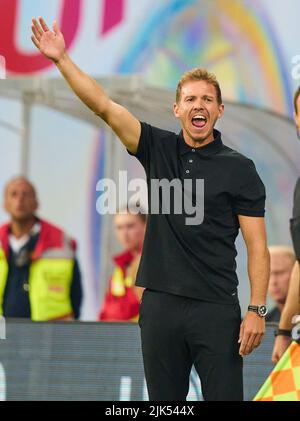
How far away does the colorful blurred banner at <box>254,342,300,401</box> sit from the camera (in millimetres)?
5164

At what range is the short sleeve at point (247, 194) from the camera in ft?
14.6

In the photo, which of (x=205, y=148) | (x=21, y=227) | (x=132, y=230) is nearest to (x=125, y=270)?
(x=132, y=230)

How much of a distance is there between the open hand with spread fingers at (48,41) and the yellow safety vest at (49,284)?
9.42 feet

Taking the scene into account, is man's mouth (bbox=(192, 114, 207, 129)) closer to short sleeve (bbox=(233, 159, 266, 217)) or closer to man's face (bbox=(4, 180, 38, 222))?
short sleeve (bbox=(233, 159, 266, 217))

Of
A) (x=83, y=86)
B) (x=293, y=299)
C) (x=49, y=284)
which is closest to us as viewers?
(x=83, y=86)

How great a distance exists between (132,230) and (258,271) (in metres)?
2.73

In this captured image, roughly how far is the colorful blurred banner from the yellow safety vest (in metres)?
2.13

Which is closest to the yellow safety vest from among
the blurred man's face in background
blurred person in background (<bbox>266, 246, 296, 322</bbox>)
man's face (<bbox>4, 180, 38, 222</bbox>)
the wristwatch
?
man's face (<bbox>4, 180, 38, 222</bbox>)

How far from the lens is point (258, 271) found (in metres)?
4.45

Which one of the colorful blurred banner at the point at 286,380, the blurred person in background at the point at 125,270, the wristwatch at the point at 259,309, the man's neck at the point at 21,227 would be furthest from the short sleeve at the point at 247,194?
the man's neck at the point at 21,227

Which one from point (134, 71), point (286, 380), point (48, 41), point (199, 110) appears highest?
point (134, 71)

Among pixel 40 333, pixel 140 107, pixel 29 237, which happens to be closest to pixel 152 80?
pixel 140 107

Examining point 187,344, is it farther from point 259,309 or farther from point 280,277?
point 280,277

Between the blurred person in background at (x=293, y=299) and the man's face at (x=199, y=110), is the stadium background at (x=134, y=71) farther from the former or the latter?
the man's face at (x=199, y=110)
